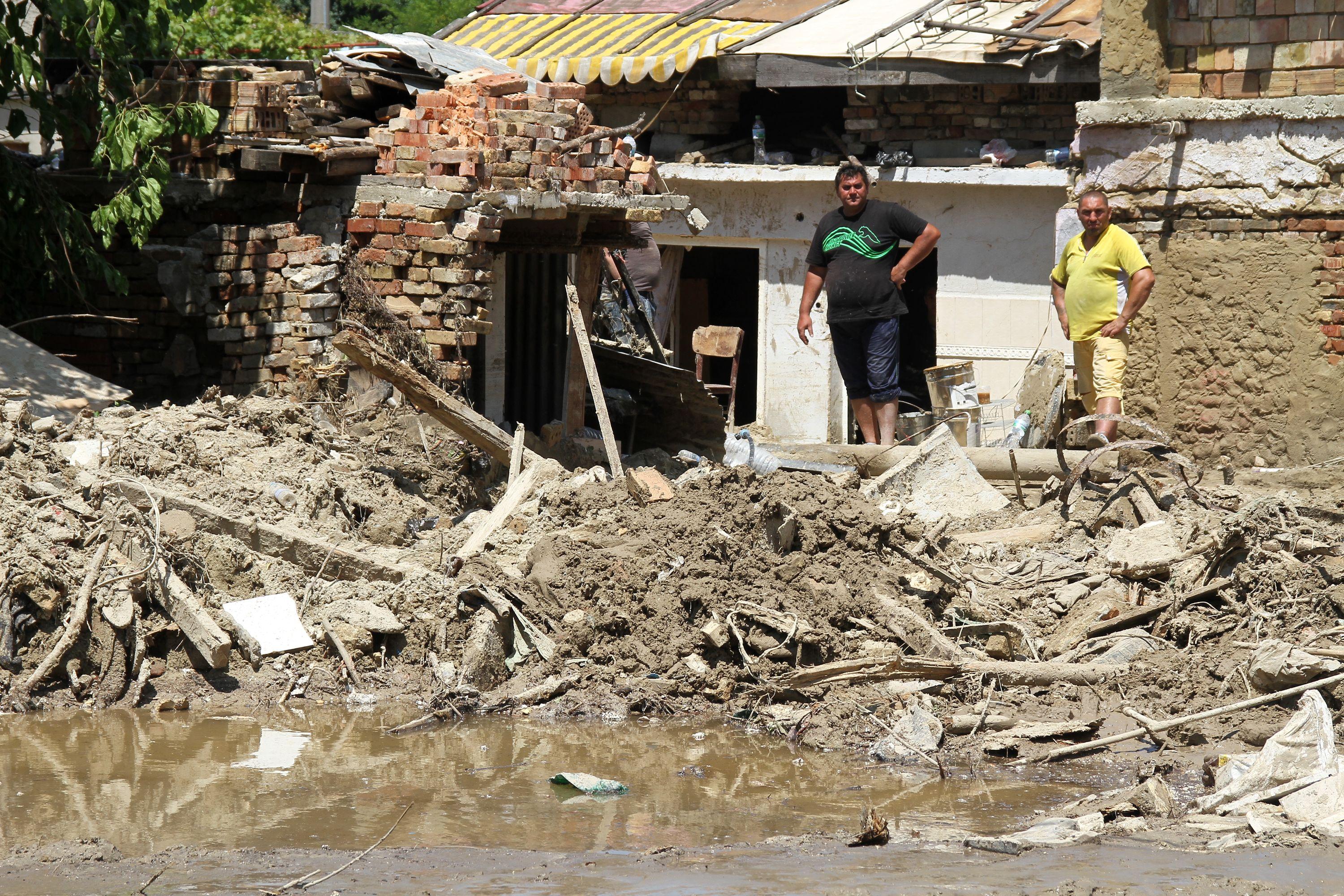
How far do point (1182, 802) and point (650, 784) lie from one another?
6.07 feet

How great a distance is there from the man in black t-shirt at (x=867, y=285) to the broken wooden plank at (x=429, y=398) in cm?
197

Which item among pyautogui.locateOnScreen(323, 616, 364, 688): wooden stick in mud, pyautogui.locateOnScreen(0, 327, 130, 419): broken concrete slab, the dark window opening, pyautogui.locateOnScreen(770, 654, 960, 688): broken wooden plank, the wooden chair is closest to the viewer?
pyautogui.locateOnScreen(770, 654, 960, 688): broken wooden plank

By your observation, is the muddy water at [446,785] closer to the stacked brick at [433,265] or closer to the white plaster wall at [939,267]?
the stacked brick at [433,265]

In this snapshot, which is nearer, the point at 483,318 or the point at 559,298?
the point at 483,318

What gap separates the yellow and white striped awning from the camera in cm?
1249

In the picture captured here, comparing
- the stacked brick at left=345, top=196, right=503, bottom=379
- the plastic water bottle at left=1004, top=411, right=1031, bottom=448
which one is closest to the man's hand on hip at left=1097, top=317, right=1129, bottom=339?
the plastic water bottle at left=1004, top=411, right=1031, bottom=448

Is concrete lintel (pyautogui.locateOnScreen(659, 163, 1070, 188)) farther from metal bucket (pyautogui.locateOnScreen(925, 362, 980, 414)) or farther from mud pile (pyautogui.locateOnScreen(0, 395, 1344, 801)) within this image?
mud pile (pyautogui.locateOnScreen(0, 395, 1344, 801))

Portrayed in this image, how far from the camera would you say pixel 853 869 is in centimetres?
428

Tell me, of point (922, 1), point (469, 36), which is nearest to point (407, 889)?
point (922, 1)

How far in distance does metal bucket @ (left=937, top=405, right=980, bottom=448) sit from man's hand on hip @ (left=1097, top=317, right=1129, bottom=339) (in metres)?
2.34

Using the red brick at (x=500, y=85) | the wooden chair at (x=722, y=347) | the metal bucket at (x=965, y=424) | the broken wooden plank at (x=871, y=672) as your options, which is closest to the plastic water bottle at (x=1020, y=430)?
the metal bucket at (x=965, y=424)

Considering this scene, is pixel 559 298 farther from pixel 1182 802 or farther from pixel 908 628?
pixel 1182 802

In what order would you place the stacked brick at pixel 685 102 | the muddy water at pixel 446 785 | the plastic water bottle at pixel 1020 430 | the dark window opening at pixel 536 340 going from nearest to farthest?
the muddy water at pixel 446 785, the dark window opening at pixel 536 340, the plastic water bottle at pixel 1020 430, the stacked brick at pixel 685 102

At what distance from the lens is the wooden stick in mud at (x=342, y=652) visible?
20.6 ft
